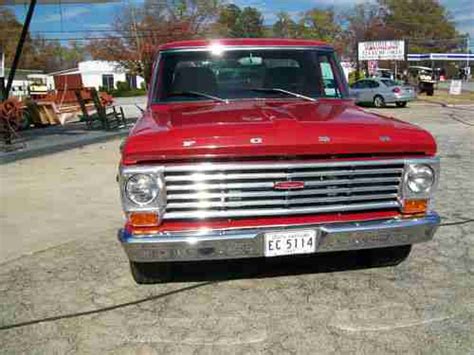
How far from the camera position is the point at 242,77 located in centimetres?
546

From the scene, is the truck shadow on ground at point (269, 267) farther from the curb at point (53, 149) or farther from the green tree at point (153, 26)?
the green tree at point (153, 26)

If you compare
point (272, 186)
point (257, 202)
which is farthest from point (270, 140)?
point (257, 202)

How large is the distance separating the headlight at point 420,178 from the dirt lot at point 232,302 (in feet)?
2.62

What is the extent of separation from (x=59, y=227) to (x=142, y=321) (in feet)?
9.35

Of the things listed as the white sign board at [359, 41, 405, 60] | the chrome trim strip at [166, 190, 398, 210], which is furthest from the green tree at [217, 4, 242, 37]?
the chrome trim strip at [166, 190, 398, 210]

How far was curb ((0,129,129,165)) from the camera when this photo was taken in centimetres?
1187

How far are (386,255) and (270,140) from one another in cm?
171

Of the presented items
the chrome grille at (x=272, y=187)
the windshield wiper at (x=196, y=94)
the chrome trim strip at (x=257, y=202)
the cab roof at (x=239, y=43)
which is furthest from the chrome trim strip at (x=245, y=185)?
the cab roof at (x=239, y=43)

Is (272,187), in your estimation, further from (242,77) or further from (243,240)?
(242,77)

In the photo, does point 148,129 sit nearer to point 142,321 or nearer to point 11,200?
point 142,321

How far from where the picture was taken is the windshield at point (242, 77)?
17.6 ft

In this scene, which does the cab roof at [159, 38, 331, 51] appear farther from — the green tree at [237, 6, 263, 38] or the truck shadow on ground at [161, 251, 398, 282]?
the green tree at [237, 6, 263, 38]

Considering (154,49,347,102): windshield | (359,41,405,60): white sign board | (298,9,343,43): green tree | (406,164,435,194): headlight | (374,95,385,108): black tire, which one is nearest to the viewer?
(406,164,435,194): headlight

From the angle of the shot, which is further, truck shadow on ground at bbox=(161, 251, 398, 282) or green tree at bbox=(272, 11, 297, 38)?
green tree at bbox=(272, 11, 297, 38)
